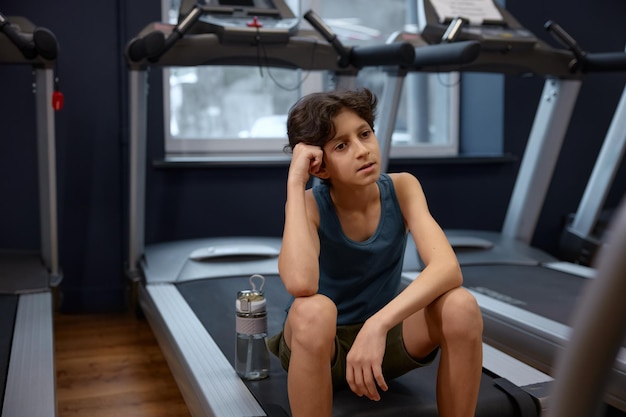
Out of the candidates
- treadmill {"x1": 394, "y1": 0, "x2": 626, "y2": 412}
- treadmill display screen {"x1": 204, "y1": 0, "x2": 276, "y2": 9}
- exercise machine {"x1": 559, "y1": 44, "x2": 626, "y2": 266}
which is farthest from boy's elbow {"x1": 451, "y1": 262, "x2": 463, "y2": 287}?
exercise machine {"x1": 559, "y1": 44, "x2": 626, "y2": 266}

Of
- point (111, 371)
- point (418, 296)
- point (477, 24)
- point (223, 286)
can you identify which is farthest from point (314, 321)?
point (477, 24)

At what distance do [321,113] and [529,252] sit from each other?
213cm

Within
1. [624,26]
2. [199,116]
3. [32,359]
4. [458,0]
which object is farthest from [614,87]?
[32,359]

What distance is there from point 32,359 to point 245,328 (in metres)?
0.64

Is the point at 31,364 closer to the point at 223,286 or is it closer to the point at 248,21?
the point at 223,286

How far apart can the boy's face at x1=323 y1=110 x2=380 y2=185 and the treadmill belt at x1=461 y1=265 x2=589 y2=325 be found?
3.84 feet

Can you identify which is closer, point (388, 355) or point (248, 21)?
point (388, 355)

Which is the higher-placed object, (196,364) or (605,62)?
(605,62)

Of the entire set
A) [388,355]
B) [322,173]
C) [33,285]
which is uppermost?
[322,173]

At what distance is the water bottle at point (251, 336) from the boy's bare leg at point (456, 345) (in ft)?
1.41

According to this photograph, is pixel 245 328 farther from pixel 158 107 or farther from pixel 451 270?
pixel 158 107

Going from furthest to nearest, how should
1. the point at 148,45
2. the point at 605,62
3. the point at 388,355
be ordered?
the point at 605,62
the point at 148,45
the point at 388,355

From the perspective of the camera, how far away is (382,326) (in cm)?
133

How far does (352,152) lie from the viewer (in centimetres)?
149
